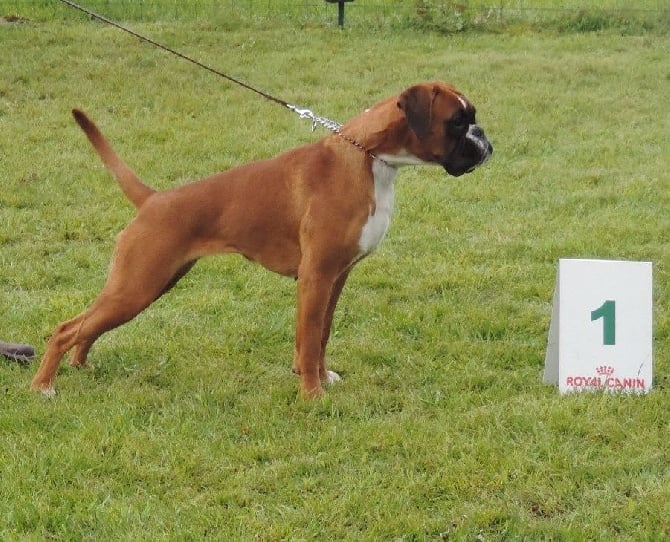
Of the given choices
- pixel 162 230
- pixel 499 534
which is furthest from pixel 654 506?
pixel 162 230

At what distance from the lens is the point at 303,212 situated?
4730mm

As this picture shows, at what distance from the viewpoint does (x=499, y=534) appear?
12.1 feet

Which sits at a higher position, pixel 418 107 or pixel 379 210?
pixel 418 107

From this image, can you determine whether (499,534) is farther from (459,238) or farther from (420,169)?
(420,169)

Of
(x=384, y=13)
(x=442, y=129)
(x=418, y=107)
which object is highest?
(x=418, y=107)

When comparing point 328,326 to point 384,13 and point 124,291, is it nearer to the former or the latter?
point 124,291

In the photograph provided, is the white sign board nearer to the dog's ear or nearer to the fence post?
the dog's ear

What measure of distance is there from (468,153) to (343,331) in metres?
1.67

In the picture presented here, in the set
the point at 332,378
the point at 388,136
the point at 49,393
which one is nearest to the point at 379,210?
the point at 388,136

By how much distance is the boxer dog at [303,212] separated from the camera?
4.62 metres

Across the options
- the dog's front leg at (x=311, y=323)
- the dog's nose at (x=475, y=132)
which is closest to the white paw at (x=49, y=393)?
the dog's front leg at (x=311, y=323)

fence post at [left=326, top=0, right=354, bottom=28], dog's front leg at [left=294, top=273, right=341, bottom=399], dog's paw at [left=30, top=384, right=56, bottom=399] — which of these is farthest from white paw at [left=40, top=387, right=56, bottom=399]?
fence post at [left=326, top=0, right=354, bottom=28]

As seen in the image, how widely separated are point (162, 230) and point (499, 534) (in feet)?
6.64

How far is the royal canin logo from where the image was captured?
15.9ft
